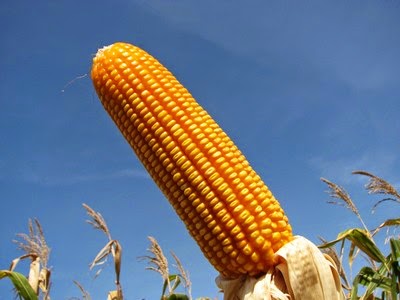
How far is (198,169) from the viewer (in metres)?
3.28

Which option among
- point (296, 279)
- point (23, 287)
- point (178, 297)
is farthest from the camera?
point (178, 297)

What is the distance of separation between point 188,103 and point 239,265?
129cm

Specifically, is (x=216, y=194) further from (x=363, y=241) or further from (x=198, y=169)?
(x=363, y=241)

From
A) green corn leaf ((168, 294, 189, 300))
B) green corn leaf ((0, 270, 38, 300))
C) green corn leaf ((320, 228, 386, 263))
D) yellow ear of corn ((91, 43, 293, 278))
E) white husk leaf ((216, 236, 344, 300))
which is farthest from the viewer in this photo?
green corn leaf ((320, 228, 386, 263))

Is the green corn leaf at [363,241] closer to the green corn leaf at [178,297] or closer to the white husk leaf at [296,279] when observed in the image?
the white husk leaf at [296,279]

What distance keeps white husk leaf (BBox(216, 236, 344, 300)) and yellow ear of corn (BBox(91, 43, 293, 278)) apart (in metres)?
0.09

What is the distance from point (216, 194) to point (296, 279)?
0.77 metres

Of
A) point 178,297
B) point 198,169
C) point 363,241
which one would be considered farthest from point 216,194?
point 363,241

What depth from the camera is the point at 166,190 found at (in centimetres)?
338

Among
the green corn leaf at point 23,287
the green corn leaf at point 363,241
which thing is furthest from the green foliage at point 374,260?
the green corn leaf at point 23,287

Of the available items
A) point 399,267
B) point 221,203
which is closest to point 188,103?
point 221,203

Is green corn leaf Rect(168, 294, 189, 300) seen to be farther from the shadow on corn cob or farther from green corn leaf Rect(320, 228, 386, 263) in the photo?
green corn leaf Rect(320, 228, 386, 263)

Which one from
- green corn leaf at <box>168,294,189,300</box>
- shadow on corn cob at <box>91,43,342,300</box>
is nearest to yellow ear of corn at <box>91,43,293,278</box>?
shadow on corn cob at <box>91,43,342,300</box>

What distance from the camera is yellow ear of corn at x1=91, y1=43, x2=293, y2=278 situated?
10.3 feet
